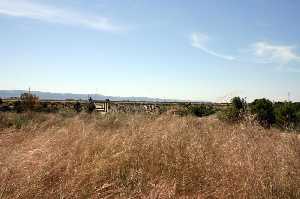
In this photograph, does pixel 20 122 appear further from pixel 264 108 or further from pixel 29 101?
pixel 29 101

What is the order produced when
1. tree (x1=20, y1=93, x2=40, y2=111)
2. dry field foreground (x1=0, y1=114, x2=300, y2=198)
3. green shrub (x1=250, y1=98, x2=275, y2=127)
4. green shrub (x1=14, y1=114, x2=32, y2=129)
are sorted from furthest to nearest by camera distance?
1. tree (x1=20, y1=93, x2=40, y2=111)
2. green shrub (x1=250, y1=98, x2=275, y2=127)
3. green shrub (x1=14, y1=114, x2=32, y2=129)
4. dry field foreground (x1=0, y1=114, x2=300, y2=198)

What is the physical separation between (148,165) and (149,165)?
0.01 metres

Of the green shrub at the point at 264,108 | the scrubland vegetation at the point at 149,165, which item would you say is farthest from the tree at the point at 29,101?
the scrubland vegetation at the point at 149,165

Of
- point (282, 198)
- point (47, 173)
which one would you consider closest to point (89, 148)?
point (47, 173)

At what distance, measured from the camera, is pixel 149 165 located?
5.23 meters

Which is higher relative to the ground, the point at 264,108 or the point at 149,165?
the point at 264,108

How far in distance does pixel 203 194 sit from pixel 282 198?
32.9 inches

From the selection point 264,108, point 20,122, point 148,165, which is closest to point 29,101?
point 264,108

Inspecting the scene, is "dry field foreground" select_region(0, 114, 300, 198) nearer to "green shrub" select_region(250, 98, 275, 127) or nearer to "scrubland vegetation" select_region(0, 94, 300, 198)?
"scrubland vegetation" select_region(0, 94, 300, 198)

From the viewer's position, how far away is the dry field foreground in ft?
14.1

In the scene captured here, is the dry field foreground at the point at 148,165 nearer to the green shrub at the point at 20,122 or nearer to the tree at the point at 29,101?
the green shrub at the point at 20,122

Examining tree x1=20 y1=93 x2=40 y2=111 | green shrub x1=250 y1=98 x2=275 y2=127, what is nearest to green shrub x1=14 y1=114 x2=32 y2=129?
green shrub x1=250 y1=98 x2=275 y2=127

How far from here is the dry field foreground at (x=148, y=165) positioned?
14.1ft

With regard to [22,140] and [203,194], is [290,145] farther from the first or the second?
[22,140]
